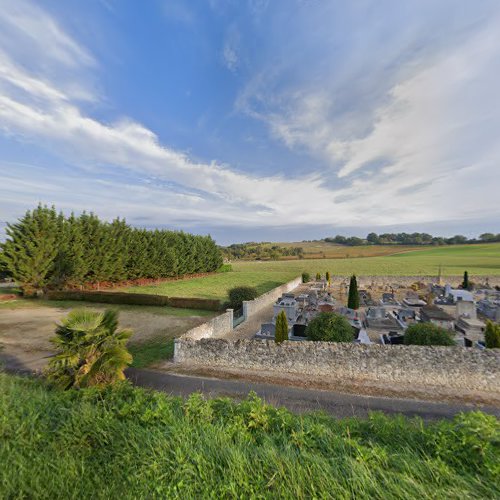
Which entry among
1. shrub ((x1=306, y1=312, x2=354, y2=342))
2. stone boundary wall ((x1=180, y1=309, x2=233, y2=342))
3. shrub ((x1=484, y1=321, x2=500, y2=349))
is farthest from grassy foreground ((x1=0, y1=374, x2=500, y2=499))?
shrub ((x1=484, y1=321, x2=500, y2=349))

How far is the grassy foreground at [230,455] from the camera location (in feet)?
8.70

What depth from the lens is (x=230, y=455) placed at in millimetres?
3012

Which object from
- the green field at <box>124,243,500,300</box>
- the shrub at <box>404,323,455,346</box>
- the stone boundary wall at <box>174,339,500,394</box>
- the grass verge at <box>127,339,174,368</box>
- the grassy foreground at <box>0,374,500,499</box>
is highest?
the grassy foreground at <box>0,374,500,499</box>

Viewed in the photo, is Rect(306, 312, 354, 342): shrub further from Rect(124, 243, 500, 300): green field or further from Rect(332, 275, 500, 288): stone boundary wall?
Rect(332, 275, 500, 288): stone boundary wall

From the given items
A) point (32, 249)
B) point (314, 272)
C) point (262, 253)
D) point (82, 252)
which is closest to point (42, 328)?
point (32, 249)

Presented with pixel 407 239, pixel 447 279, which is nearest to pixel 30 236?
pixel 447 279

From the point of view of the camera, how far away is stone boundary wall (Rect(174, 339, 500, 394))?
8352 mm

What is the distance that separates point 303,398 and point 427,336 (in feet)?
20.5

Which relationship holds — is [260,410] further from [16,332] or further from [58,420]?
[16,332]

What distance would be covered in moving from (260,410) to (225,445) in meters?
0.93

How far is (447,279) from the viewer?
38.2 metres

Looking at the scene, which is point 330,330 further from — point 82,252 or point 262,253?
point 262,253

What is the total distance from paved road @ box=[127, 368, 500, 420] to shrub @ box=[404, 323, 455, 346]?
2.76 meters

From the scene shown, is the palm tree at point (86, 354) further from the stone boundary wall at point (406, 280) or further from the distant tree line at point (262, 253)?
the distant tree line at point (262, 253)
